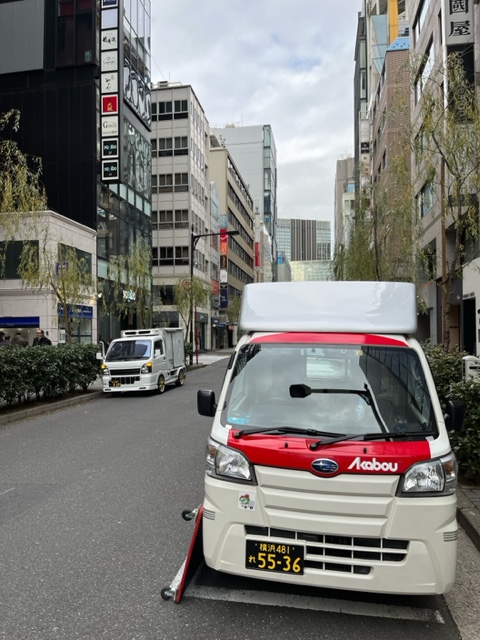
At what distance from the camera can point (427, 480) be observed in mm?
3055

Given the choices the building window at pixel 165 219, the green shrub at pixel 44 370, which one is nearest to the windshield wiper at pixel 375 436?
the green shrub at pixel 44 370

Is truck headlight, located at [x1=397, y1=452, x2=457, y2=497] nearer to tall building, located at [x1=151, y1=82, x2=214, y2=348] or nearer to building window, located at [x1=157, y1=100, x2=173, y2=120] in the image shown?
tall building, located at [x1=151, y1=82, x2=214, y2=348]

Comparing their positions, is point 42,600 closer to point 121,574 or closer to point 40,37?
point 121,574

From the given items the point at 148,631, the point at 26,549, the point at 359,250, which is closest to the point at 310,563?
the point at 148,631

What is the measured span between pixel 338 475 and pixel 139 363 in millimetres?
13550

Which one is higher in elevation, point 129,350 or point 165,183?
point 165,183

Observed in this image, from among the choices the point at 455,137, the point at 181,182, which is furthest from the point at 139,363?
the point at 181,182

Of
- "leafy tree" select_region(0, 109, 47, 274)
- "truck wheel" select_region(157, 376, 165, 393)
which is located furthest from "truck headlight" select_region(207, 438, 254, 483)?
"truck wheel" select_region(157, 376, 165, 393)

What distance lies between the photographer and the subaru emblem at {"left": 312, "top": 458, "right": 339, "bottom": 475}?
10.0 ft

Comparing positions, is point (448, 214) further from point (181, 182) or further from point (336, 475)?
point (181, 182)

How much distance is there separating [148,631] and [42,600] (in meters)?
0.85

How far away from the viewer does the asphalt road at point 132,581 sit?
3.10 meters

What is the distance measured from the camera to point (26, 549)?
14.0 feet

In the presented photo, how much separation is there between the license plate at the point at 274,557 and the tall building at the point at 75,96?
96.0 feet
